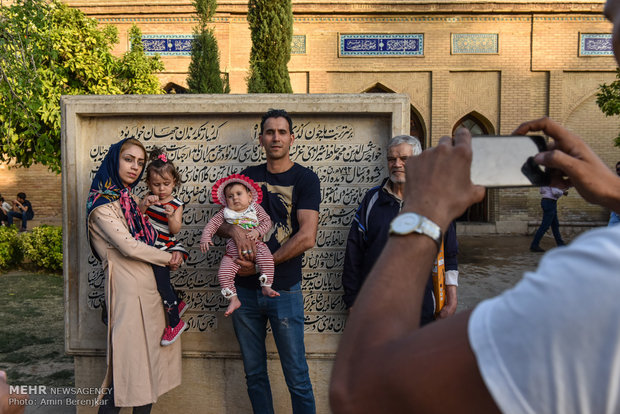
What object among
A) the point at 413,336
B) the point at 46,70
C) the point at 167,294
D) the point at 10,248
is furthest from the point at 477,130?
the point at 413,336

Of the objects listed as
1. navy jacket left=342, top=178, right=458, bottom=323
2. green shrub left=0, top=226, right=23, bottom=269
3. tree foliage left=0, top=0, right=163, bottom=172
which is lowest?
green shrub left=0, top=226, right=23, bottom=269

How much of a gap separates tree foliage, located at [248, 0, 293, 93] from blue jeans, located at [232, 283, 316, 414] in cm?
760

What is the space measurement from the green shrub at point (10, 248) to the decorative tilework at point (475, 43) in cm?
1220

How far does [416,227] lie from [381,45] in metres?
13.6

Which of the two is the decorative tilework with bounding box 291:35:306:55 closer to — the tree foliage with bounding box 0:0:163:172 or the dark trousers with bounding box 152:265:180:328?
the tree foliage with bounding box 0:0:163:172

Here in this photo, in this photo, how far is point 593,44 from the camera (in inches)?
515

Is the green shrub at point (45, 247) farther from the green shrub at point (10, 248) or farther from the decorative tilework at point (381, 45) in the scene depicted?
the decorative tilework at point (381, 45)

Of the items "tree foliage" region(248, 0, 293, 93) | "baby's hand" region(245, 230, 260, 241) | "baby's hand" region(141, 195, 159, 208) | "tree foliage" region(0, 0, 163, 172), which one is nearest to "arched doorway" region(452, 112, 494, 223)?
"tree foliage" region(248, 0, 293, 93)

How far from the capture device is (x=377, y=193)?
2.86 m

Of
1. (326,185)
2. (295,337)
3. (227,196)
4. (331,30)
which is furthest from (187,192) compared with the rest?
(331,30)

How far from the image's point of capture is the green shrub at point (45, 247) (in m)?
8.70

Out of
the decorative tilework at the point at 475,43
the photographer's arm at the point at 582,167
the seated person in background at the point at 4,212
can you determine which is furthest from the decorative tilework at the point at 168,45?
the photographer's arm at the point at 582,167

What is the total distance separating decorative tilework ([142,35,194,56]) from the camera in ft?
43.9

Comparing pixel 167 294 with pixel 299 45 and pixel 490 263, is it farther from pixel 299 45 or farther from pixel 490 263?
A: pixel 299 45
